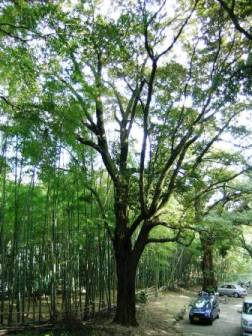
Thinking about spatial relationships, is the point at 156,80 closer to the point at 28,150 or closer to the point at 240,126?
the point at 240,126

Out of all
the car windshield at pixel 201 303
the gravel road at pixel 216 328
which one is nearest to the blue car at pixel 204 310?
the car windshield at pixel 201 303

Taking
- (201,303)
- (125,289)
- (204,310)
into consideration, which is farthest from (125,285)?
(201,303)

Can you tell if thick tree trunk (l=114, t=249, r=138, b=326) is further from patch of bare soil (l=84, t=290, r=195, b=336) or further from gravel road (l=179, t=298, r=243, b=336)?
gravel road (l=179, t=298, r=243, b=336)

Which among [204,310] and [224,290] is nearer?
[204,310]

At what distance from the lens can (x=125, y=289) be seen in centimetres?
1134

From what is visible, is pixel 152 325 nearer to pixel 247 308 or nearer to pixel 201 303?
pixel 247 308

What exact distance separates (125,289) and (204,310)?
481cm

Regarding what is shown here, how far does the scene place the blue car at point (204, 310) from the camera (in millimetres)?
14312

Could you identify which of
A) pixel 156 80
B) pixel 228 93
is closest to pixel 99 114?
pixel 156 80

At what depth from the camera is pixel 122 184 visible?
10.7 meters

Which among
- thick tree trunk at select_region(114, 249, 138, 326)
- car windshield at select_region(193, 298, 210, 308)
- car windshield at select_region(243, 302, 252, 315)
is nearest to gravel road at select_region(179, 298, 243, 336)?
car windshield at select_region(193, 298, 210, 308)

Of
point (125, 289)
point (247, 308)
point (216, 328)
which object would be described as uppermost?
point (125, 289)

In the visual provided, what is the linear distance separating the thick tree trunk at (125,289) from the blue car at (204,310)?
159 inches

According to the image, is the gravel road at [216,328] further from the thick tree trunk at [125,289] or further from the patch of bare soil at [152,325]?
the thick tree trunk at [125,289]
